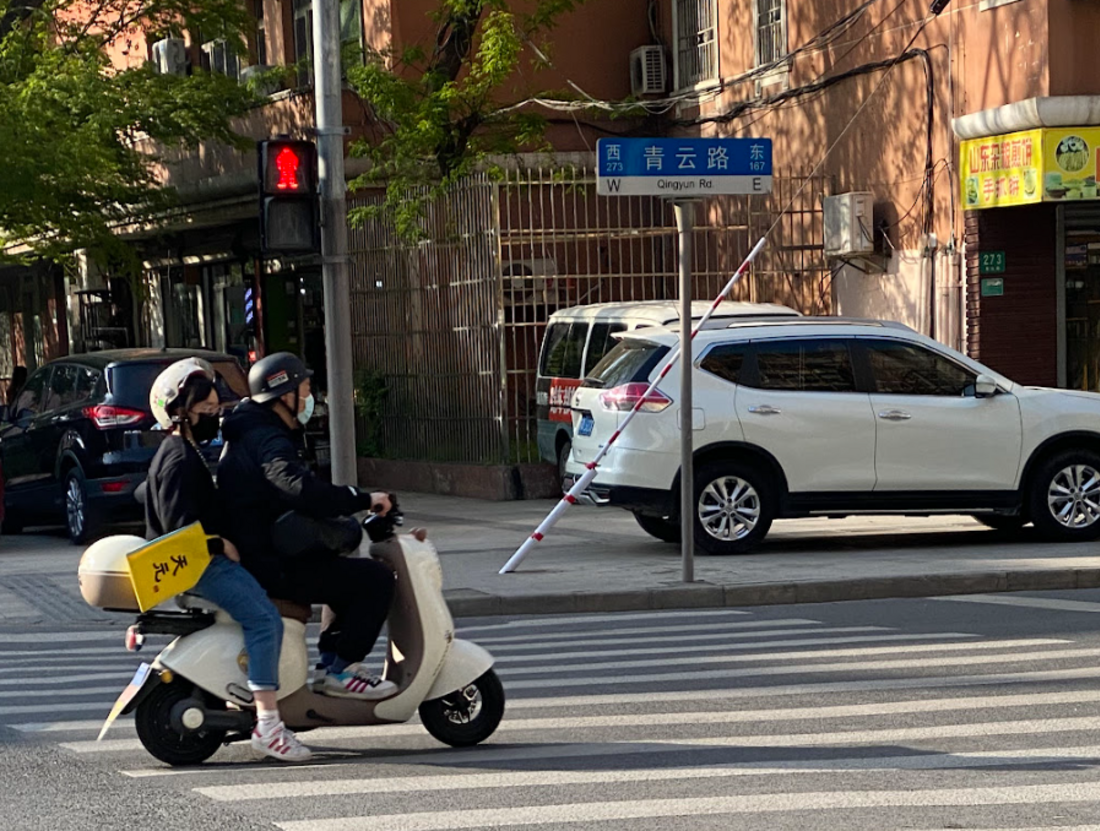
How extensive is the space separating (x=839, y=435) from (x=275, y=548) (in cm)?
794

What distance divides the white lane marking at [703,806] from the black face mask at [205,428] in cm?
177

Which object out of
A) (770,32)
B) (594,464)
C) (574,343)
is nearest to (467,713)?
(594,464)

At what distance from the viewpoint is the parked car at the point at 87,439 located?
55.2ft

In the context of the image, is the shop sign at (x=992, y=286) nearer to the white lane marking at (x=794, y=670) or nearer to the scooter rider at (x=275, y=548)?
the white lane marking at (x=794, y=670)

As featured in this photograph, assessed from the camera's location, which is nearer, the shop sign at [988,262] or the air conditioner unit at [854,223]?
the shop sign at [988,262]

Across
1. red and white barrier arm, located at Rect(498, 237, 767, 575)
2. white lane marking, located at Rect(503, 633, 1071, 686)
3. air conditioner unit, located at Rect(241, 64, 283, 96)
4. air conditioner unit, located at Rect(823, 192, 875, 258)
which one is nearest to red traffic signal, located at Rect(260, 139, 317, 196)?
red and white barrier arm, located at Rect(498, 237, 767, 575)

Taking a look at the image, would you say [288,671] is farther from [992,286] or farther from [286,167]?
[992,286]

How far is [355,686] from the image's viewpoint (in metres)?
7.53

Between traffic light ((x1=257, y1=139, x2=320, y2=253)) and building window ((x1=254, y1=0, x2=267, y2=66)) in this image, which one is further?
building window ((x1=254, y1=0, x2=267, y2=66))

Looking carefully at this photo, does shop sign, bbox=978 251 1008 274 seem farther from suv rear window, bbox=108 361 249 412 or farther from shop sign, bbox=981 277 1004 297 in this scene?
suv rear window, bbox=108 361 249 412

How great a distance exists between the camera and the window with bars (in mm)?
23625

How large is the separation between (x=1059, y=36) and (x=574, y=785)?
1200 cm

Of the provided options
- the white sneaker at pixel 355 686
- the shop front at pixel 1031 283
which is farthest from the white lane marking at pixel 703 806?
the shop front at pixel 1031 283

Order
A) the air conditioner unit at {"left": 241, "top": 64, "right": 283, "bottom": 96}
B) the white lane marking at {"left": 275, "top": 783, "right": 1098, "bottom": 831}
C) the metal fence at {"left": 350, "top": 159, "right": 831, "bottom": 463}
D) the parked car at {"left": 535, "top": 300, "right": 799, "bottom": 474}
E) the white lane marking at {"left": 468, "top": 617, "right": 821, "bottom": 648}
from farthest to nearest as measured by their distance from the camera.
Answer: the air conditioner unit at {"left": 241, "top": 64, "right": 283, "bottom": 96} < the metal fence at {"left": 350, "top": 159, "right": 831, "bottom": 463} < the parked car at {"left": 535, "top": 300, "right": 799, "bottom": 474} < the white lane marking at {"left": 468, "top": 617, "right": 821, "bottom": 648} < the white lane marking at {"left": 275, "top": 783, "right": 1098, "bottom": 831}
